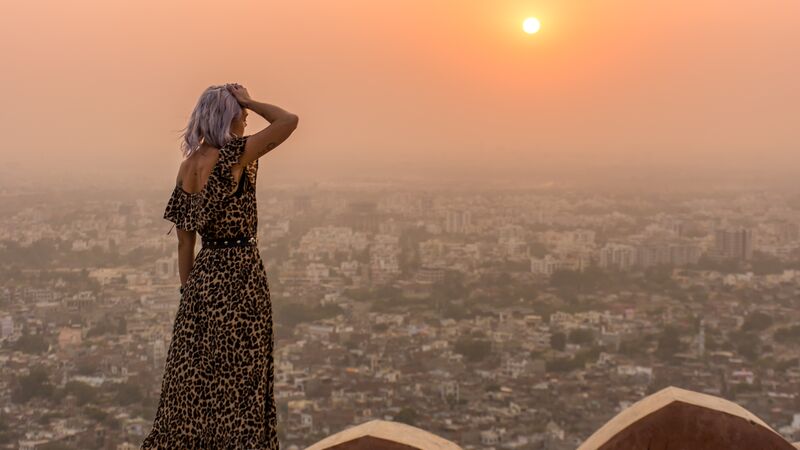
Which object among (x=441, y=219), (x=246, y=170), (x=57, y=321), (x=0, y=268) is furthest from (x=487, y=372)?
(x=246, y=170)

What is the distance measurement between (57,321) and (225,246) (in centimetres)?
1285

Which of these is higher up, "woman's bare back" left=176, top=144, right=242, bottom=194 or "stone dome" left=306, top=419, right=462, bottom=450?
"woman's bare back" left=176, top=144, right=242, bottom=194

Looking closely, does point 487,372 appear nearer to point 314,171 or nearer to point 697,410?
point 314,171

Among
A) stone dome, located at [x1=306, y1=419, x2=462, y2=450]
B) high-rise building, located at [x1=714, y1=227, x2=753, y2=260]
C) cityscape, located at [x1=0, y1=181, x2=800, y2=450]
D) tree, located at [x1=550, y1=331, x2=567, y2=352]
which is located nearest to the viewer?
stone dome, located at [x1=306, y1=419, x2=462, y2=450]

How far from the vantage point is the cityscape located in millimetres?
11594

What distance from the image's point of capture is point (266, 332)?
2.69 metres

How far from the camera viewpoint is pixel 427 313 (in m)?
18.4

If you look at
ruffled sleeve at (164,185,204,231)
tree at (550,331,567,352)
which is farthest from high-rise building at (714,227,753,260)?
ruffled sleeve at (164,185,204,231)

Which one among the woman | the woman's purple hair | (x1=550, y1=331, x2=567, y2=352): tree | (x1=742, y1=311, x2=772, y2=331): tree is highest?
the woman's purple hair

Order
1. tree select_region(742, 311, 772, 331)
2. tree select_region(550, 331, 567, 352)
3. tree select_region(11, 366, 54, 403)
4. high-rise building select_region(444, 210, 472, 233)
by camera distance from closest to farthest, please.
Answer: tree select_region(11, 366, 54, 403), tree select_region(742, 311, 772, 331), tree select_region(550, 331, 567, 352), high-rise building select_region(444, 210, 472, 233)

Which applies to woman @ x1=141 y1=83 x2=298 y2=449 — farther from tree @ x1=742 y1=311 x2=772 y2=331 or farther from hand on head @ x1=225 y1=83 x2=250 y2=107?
tree @ x1=742 y1=311 x2=772 y2=331

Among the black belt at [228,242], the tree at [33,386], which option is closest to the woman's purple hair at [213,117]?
the black belt at [228,242]

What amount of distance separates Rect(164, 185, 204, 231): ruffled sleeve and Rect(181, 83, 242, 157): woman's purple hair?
16cm

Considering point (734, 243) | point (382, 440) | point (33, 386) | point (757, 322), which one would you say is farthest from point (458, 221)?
point (382, 440)
